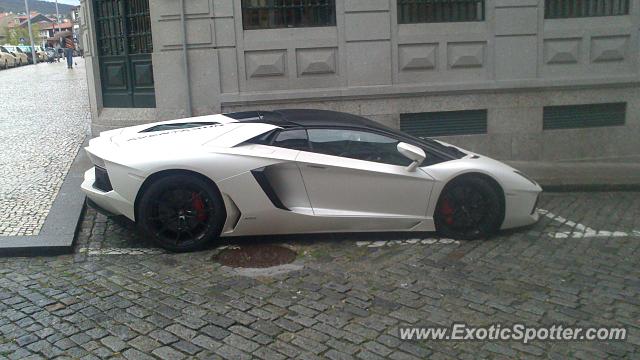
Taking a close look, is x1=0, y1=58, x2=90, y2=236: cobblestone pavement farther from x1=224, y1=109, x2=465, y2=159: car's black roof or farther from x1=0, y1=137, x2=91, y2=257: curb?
x1=224, y1=109, x2=465, y2=159: car's black roof

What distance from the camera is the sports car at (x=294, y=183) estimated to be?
5.81 metres

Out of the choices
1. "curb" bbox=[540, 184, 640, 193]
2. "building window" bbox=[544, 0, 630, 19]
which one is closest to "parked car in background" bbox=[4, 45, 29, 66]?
"building window" bbox=[544, 0, 630, 19]

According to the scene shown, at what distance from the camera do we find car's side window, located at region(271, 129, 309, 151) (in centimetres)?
604

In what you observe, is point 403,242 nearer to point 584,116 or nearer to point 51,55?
point 584,116

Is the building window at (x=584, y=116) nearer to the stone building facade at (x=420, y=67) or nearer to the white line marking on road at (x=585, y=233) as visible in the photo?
the stone building facade at (x=420, y=67)

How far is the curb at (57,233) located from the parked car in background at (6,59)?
37326 millimetres

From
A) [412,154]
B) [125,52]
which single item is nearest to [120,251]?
[412,154]

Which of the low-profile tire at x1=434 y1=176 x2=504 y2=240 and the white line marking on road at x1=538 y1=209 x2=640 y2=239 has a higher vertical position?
the low-profile tire at x1=434 y1=176 x2=504 y2=240

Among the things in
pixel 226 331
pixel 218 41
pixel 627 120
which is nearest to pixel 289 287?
pixel 226 331

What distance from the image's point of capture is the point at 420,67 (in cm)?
1025

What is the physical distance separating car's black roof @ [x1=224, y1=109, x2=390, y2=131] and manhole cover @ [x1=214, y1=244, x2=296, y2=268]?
3.95 feet

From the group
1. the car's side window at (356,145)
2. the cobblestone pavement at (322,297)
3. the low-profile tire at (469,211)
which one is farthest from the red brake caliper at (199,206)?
the low-profile tire at (469,211)

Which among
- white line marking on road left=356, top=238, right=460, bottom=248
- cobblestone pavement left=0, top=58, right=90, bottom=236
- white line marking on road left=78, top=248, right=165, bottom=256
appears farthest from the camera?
cobblestone pavement left=0, top=58, right=90, bottom=236

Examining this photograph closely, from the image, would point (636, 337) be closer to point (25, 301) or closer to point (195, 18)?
point (25, 301)
